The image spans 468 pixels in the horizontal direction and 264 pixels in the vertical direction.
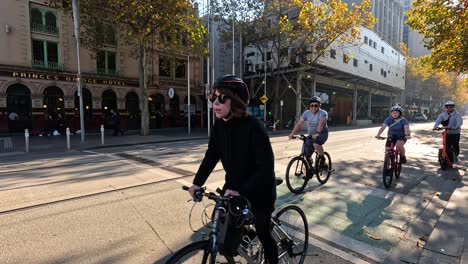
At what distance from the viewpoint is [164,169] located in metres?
8.34

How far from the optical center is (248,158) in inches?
Result: 89.7

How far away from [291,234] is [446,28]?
16035 mm

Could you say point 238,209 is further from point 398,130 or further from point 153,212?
point 398,130

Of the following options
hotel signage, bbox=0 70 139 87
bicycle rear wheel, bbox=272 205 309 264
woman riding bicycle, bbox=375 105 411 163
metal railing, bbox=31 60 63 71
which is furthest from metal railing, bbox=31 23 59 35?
bicycle rear wheel, bbox=272 205 309 264

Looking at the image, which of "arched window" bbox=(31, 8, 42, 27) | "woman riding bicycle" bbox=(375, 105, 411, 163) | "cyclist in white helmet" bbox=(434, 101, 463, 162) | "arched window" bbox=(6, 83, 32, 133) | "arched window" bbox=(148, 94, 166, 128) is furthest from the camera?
"arched window" bbox=(148, 94, 166, 128)

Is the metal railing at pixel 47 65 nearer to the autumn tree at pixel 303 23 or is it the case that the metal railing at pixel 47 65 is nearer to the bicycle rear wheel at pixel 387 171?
the autumn tree at pixel 303 23

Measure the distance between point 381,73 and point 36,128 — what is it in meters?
47.5

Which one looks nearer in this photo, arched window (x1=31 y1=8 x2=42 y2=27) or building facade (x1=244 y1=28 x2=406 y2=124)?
arched window (x1=31 y1=8 x2=42 y2=27)

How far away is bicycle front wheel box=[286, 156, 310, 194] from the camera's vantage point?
20.1 ft

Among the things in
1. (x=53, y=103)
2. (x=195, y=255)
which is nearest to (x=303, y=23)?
(x=53, y=103)

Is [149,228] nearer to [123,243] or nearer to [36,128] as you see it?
[123,243]

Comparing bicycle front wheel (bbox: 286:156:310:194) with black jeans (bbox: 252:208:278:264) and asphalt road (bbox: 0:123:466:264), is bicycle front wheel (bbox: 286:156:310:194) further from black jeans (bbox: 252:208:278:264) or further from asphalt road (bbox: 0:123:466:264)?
black jeans (bbox: 252:208:278:264)

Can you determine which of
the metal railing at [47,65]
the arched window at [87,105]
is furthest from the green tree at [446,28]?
the metal railing at [47,65]

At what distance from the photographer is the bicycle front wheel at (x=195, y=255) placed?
2.03 m
